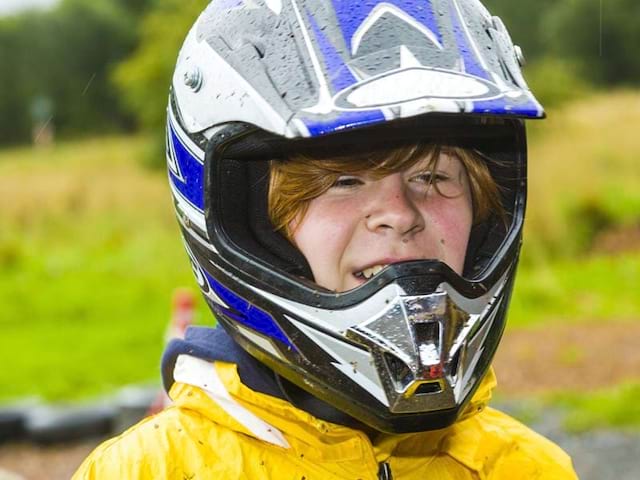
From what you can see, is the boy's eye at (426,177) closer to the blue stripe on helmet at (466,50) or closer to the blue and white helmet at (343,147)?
the blue and white helmet at (343,147)

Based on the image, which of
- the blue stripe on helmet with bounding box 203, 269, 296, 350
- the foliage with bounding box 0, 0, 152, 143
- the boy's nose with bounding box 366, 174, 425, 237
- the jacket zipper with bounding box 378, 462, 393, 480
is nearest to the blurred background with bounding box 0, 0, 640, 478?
the blue stripe on helmet with bounding box 203, 269, 296, 350

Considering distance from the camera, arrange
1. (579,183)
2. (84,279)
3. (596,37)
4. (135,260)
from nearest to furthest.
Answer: (84,279)
(135,260)
(579,183)
(596,37)

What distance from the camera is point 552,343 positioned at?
895 cm

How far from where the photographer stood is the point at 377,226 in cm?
187

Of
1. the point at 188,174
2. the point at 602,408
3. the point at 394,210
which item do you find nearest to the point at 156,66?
the point at 602,408

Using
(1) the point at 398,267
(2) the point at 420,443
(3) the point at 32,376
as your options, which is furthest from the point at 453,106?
(3) the point at 32,376

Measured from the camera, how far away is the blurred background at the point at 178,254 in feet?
26.2

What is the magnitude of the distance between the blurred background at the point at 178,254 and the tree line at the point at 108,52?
15 centimetres

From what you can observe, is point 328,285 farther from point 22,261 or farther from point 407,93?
point 22,261

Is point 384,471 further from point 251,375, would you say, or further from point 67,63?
point 67,63

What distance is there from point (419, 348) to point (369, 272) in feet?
0.52

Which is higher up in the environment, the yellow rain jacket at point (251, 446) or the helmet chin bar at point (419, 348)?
the helmet chin bar at point (419, 348)

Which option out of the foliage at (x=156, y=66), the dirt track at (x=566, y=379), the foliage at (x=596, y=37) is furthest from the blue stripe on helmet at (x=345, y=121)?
the foliage at (x=596, y=37)

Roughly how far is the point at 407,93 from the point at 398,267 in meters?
0.29
